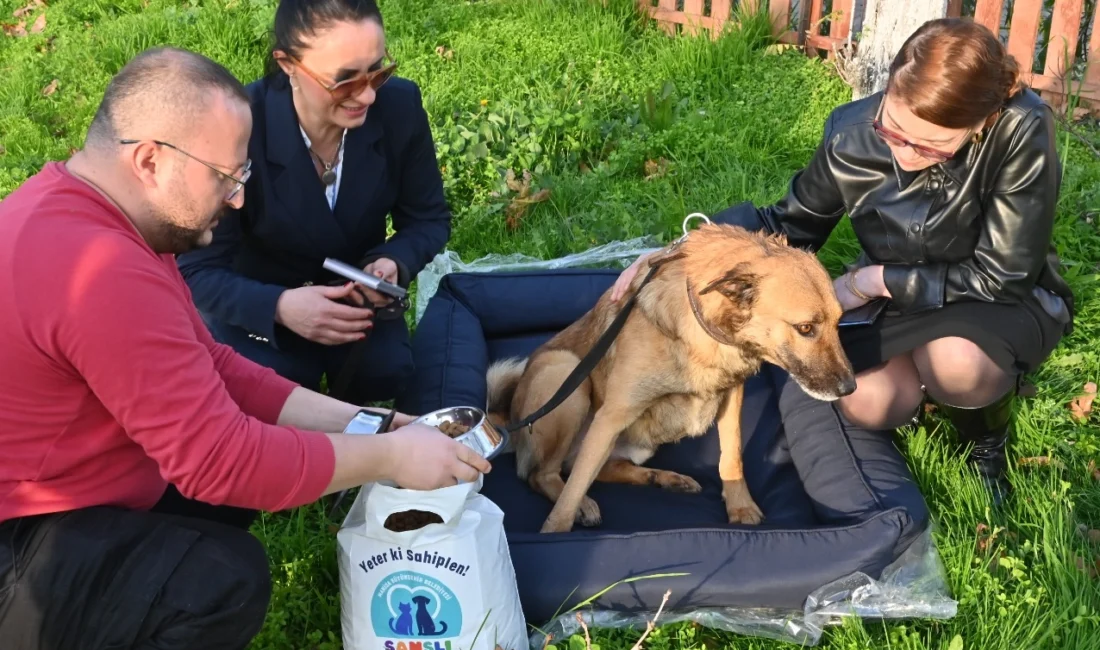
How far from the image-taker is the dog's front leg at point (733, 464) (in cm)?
366

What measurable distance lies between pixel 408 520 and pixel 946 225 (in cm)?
225

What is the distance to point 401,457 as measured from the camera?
7.95ft

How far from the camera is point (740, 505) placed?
12.0 ft

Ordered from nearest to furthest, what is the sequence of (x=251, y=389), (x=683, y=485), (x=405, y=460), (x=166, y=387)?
1. (x=166, y=387)
2. (x=405, y=460)
3. (x=251, y=389)
4. (x=683, y=485)

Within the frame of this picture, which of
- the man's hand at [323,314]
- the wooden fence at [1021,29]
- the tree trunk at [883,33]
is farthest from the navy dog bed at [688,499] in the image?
the wooden fence at [1021,29]

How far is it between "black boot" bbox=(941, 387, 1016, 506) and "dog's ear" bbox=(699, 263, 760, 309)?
115 centimetres

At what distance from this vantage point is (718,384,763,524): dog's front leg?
366 centimetres

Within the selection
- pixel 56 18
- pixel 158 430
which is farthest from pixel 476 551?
pixel 56 18

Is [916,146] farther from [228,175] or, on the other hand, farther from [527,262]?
[527,262]

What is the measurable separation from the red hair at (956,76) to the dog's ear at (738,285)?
2.49 feet

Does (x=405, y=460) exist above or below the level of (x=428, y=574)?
above

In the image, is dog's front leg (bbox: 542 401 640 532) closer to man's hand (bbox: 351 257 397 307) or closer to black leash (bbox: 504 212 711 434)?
black leash (bbox: 504 212 711 434)

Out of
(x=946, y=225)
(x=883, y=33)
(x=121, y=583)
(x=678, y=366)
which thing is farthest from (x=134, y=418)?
(x=883, y=33)

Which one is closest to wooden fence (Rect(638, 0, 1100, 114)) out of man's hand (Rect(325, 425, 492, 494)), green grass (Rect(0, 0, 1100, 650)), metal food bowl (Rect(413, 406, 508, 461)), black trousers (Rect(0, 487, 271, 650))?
green grass (Rect(0, 0, 1100, 650))
